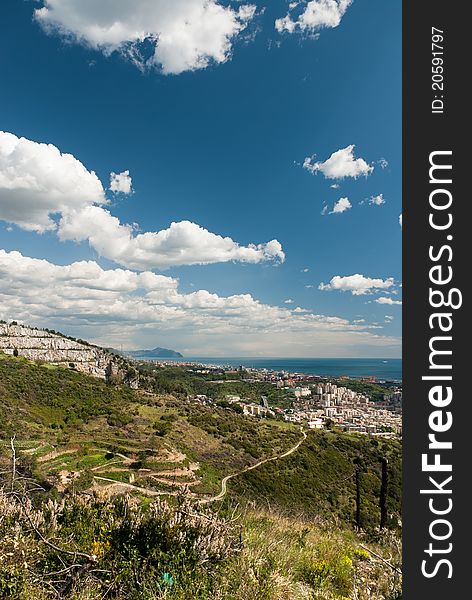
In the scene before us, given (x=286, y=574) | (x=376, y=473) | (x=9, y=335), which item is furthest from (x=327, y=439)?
(x=9, y=335)

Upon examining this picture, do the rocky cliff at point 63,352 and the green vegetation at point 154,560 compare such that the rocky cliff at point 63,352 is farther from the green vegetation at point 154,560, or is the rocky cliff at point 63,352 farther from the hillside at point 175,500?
the green vegetation at point 154,560

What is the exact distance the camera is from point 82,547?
10.8ft

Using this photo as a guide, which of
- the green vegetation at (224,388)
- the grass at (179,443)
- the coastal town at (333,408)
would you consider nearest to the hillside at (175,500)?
the grass at (179,443)

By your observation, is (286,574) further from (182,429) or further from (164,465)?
(182,429)

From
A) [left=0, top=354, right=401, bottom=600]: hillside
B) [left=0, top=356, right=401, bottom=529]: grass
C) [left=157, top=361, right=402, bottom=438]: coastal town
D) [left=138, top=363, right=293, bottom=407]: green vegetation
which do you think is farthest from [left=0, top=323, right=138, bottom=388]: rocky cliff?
[left=157, top=361, right=402, bottom=438]: coastal town

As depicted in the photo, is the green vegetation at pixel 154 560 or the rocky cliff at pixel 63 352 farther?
the rocky cliff at pixel 63 352

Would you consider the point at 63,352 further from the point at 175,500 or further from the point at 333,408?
the point at 175,500

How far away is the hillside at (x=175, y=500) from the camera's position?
296 centimetres

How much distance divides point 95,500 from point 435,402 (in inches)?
153

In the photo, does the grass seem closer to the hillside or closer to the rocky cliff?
the hillside

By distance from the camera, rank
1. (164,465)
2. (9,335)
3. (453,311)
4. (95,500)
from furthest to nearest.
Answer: (9,335), (164,465), (95,500), (453,311)

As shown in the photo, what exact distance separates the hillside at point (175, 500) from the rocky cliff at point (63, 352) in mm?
8444

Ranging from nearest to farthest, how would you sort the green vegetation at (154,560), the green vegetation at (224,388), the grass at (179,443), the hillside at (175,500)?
the green vegetation at (154,560) → the hillside at (175,500) → the grass at (179,443) → the green vegetation at (224,388)

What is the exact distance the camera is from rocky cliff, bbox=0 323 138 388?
7675cm
